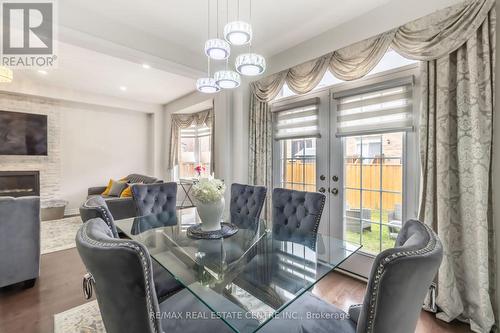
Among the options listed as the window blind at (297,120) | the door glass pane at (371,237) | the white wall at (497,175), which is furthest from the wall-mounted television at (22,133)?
the white wall at (497,175)

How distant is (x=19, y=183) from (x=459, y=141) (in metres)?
7.11

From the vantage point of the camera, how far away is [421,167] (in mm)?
2088

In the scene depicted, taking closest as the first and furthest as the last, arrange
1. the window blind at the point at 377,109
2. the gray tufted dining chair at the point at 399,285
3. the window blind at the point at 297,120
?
the gray tufted dining chair at the point at 399,285 < the window blind at the point at 377,109 < the window blind at the point at 297,120

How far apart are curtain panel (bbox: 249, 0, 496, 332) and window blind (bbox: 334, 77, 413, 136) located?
0.73 ft

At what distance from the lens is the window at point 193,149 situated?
619cm

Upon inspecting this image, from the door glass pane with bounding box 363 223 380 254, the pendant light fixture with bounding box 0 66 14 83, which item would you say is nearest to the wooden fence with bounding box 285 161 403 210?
the door glass pane with bounding box 363 223 380 254

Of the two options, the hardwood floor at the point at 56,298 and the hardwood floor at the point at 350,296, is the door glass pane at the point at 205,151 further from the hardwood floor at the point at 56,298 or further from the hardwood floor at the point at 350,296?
the hardwood floor at the point at 350,296

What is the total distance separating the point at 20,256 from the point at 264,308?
2.65 meters

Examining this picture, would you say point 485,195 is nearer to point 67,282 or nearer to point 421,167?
point 421,167

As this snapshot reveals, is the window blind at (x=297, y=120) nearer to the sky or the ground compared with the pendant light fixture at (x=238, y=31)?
nearer to the ground

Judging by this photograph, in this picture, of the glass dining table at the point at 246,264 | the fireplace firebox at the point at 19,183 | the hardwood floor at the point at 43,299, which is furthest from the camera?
the fireplace firebox at the point at 19,183

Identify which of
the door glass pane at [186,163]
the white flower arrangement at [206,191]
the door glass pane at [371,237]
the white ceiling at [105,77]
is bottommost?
the door glass pane at [371,237]

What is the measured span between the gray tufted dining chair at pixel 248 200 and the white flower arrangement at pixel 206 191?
76cm

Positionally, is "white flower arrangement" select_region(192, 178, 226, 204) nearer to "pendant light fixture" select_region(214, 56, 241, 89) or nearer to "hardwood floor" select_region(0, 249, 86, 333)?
"pendant light fixture" select_region(214, 56, 241, 89)
